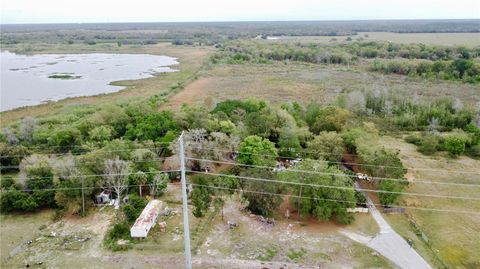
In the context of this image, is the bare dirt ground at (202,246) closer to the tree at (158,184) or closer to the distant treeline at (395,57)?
the tree at (158,184)

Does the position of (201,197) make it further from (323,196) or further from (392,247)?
(392,247)

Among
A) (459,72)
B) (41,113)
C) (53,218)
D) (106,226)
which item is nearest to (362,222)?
(106,226)

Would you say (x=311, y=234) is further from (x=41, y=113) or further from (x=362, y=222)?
(x=41, y=113)

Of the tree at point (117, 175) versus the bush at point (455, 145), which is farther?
the bush at point (455, 145)

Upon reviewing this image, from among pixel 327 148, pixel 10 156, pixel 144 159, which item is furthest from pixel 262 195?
pixel 10 156

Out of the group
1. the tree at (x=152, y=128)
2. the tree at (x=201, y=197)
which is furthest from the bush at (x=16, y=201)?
the tree at (x=152, y=128)
